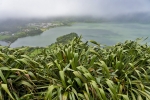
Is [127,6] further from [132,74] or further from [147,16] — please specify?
[132,74]

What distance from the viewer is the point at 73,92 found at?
2.07 meters

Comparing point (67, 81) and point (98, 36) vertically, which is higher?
point (67, 81)

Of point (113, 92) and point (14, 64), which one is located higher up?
point (14, 64)

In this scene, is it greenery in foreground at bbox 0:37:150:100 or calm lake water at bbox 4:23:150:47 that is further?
calm lake water at bbox 4:23:150:47

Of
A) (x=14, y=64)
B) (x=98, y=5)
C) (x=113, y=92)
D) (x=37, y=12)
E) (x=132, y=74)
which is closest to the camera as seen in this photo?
(x=113, y=92)

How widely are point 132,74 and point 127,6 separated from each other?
155m

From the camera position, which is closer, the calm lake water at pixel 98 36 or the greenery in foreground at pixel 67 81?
the greenery in foreground at pixel 67 81

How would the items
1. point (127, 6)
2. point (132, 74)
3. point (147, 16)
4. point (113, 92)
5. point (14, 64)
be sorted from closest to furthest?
point (113, 92) → point (14, 64) → point (132, 74) → point (147, 16) → point (127, 6)

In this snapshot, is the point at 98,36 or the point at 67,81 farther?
the point at 98,36

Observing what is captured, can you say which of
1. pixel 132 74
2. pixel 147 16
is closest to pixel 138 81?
pixel 132 74

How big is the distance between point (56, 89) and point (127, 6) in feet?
510

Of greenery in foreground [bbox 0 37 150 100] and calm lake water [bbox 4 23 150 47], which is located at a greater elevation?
greenery in foreground [bbox 0 37 150 100]

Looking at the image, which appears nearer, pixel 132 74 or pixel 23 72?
pixel 23 72

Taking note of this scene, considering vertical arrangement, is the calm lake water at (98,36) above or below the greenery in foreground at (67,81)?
below
